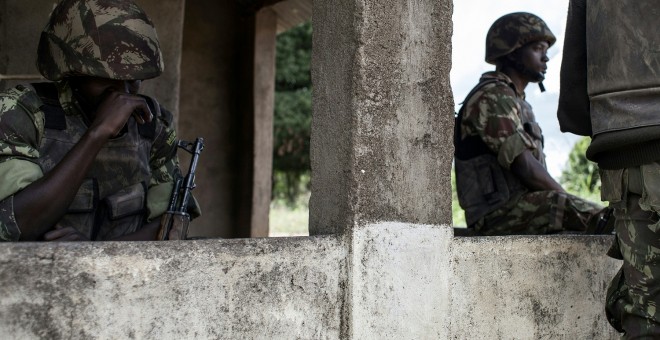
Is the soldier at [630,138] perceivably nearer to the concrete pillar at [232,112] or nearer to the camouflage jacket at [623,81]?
the camouflage jacket at [623,81]

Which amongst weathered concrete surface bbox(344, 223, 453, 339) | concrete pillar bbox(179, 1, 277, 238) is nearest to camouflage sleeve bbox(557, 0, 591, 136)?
weathered concrete surface bbox(344, 223, 453, 339)

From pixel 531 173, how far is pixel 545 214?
22 centimetres

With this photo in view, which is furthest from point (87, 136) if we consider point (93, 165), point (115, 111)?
point (93, 165)

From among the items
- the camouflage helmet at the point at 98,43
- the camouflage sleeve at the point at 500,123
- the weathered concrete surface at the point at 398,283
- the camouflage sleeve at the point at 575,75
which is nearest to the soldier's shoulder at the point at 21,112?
the camouflage helmet at the point at 98,43

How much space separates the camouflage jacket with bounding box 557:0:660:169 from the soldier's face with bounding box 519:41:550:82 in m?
1.66

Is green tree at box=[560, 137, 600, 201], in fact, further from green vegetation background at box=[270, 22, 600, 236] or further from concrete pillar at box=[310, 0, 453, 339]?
concrete pillar at box=[310, 0, 453, 339]

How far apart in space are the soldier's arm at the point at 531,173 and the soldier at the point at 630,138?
4.23 ft

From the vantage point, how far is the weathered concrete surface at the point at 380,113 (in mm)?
2541

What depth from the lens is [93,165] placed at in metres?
2.85

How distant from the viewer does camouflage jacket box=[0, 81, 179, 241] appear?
2449 mm

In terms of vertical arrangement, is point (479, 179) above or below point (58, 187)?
above

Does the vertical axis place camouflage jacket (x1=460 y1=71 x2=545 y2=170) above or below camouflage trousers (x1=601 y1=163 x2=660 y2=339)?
above

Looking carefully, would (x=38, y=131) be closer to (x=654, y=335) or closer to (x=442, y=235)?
(x=442, y=235)

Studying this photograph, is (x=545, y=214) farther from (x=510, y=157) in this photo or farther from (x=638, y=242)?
(x=638, y=242)
